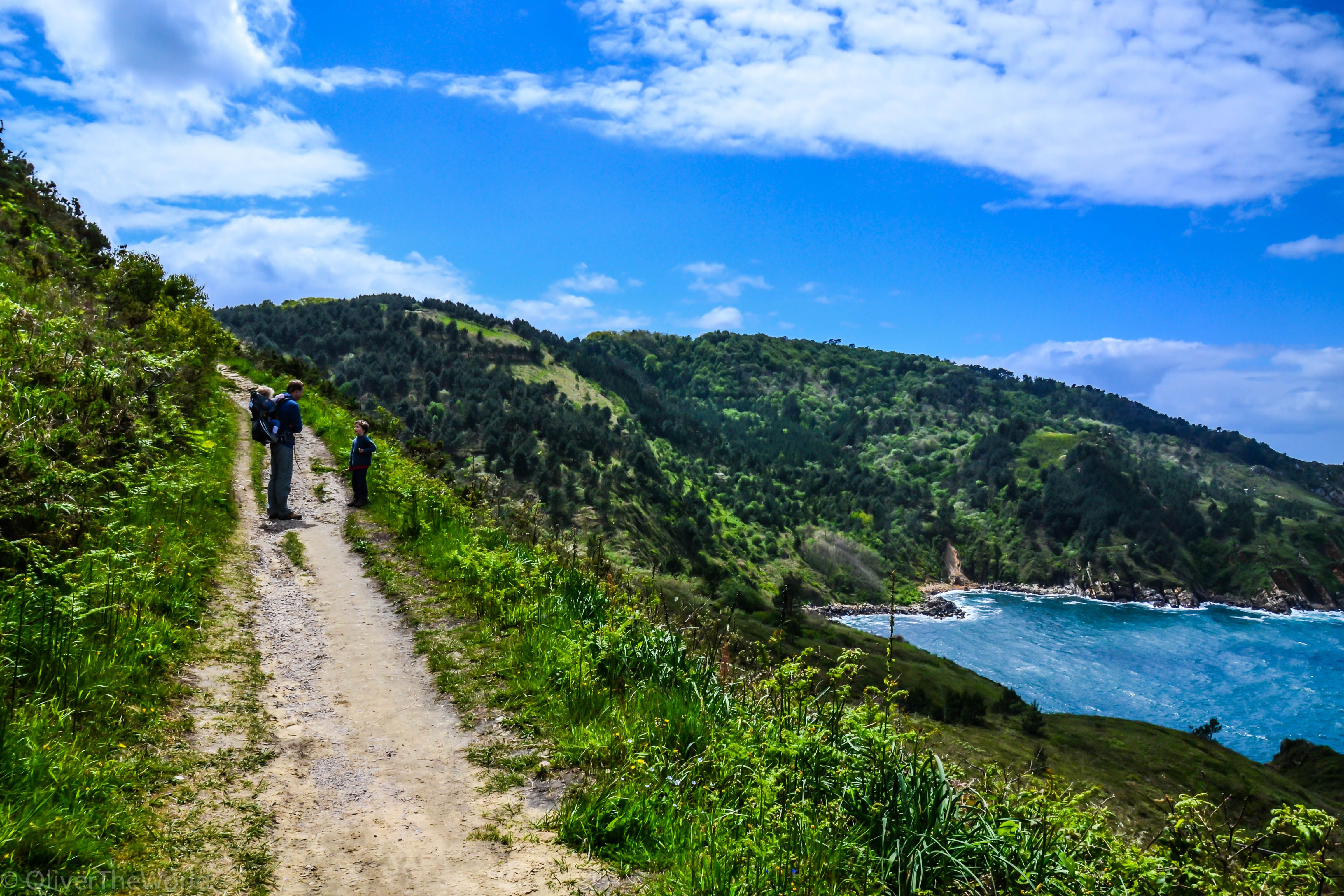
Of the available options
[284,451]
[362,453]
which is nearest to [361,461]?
[362,453]

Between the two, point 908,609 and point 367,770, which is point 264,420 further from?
point 908,609

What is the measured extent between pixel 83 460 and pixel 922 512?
162 m

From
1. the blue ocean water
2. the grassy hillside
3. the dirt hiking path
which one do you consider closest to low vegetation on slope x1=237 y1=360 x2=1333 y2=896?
the dirt hiking path

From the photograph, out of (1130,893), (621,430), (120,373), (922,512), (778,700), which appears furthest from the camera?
(922,512)

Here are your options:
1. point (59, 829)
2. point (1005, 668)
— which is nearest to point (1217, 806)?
point (59, 829)

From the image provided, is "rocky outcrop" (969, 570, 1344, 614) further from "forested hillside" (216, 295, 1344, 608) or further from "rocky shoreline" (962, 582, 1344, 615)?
"forested hillside" (216, 295, 1344, 608)

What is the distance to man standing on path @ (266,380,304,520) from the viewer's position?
12.0m

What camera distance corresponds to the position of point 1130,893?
366cm

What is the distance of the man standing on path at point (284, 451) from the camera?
473 inches

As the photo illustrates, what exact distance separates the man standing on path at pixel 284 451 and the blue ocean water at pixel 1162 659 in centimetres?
8448

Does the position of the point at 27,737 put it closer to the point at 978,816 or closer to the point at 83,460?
the point at 83,460

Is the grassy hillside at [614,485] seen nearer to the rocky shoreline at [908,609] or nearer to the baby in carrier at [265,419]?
the baby in carrier at [265,419]

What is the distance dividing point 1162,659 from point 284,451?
387 ft

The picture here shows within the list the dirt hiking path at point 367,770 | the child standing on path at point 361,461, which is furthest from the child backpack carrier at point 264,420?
the dirt hiking path at point 367,770
